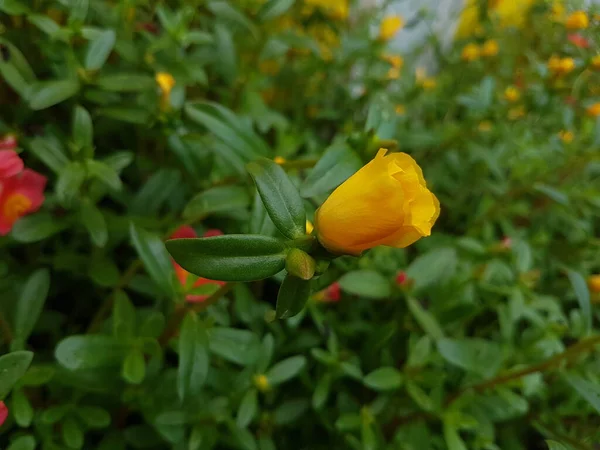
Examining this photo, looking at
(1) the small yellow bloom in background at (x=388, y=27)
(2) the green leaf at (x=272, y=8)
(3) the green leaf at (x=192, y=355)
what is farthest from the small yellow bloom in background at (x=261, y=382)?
(1) the small yellow bloom in background at (x=388, y=27)

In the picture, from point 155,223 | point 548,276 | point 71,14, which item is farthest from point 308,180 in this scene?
point 548,276

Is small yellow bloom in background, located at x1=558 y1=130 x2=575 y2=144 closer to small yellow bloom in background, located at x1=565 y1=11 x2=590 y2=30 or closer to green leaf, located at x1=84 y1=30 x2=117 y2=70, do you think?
small yellow bloom in background, located at x1=565 y1=11 x2=590 y2=30

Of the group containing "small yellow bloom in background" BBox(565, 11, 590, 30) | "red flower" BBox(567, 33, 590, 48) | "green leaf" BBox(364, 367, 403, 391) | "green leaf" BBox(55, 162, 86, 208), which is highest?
"small yellow bloom in background" BBox(565, 11, 590, 30)

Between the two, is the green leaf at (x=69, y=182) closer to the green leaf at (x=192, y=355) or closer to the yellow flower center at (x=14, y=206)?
the yellow flower center at (x=14, y=206)

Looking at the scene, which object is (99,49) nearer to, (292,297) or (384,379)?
(292,297)

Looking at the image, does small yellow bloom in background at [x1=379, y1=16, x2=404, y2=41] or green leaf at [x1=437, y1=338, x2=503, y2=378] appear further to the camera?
small yellow bloom in background at [x1=379, y1=16, x2=404, y2=41]

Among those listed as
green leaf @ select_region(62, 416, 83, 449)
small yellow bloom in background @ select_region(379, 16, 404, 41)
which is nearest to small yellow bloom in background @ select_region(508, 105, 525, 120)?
small yellow bloom in background @ select_region(379, 16, 404, 41)
